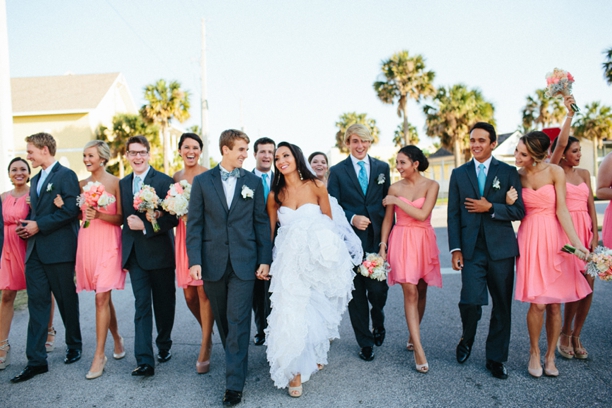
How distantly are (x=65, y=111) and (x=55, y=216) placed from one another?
101ft

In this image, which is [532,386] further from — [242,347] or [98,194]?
[98,194]

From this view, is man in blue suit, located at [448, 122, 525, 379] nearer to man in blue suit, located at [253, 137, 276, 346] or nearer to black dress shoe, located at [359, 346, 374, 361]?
black dress shoe, located at [359, 346, 374, 361]

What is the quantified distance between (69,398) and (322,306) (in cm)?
255

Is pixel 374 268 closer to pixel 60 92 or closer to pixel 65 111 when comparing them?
pixel 65 111

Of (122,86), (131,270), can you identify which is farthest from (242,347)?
(122,86)

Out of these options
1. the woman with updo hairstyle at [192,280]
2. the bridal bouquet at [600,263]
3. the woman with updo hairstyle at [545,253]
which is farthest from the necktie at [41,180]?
the bridal bouquet at [600,263]

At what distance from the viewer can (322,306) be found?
4383 mm

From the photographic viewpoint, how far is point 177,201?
4770 millimetres

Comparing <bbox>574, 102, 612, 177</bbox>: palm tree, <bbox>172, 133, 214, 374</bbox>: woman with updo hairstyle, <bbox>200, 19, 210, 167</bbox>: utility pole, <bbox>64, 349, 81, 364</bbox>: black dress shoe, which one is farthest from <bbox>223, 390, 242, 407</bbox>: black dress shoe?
<bbox>574, 102, 612, 177</bbox>: palm tree

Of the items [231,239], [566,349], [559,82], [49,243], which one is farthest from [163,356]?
[559,82]

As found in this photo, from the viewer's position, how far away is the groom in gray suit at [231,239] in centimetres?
435

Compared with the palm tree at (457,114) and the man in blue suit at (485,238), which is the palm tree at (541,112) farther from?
the man in blue suit at (485,238)

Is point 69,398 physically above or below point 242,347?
below

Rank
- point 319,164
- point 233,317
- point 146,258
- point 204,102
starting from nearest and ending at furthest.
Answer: point 233,317 → point 146,258 → point 319,164 → point 204,102
